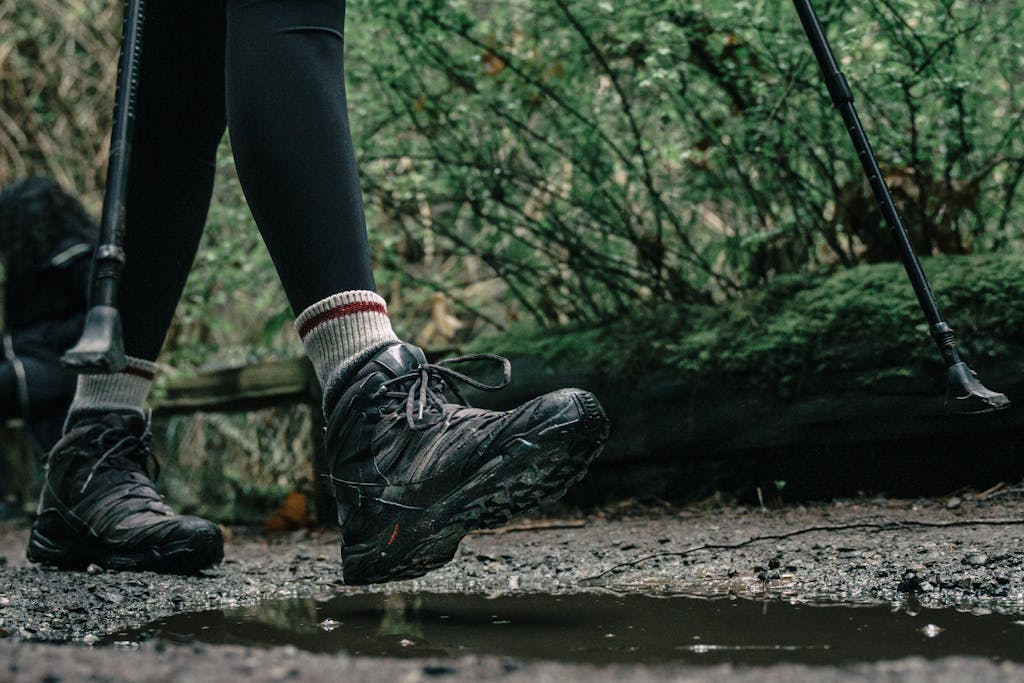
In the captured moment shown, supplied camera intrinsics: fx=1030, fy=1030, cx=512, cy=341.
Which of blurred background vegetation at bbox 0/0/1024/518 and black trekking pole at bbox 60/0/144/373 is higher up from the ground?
blurred background vegetation at bbox 0/0/1024/518

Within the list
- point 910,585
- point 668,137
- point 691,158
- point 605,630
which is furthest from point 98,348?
point 668,137

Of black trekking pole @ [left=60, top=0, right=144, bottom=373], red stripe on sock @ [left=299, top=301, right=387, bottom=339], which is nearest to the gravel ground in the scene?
black trekking pole @ [left=60, top=0, right=144, bottom=373]

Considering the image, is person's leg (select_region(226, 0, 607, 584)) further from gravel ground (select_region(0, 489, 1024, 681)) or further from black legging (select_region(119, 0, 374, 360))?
gravel ground (select_region(0, 489, 1024, 681))

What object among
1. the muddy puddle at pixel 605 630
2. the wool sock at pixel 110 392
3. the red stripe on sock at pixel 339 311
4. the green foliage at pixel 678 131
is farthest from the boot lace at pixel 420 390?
the green foliage at pixel 678 131

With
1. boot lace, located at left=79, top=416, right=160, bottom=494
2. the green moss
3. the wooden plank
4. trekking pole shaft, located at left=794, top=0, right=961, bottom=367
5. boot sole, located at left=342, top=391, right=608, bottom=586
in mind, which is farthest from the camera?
the wooden plank

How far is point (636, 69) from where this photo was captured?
10.1ft

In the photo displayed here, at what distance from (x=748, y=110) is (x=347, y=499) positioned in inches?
69.7

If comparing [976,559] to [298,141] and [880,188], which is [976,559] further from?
[298,141]

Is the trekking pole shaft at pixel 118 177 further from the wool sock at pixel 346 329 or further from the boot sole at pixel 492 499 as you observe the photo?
the boot sole at pixel 492 499

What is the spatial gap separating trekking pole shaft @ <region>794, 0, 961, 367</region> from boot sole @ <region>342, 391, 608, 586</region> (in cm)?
60

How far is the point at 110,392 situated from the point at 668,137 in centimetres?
205

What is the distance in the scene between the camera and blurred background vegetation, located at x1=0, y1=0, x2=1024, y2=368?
110 inches

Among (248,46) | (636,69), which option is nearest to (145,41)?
(248,46)

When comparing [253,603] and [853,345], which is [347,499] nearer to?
[253,603]
